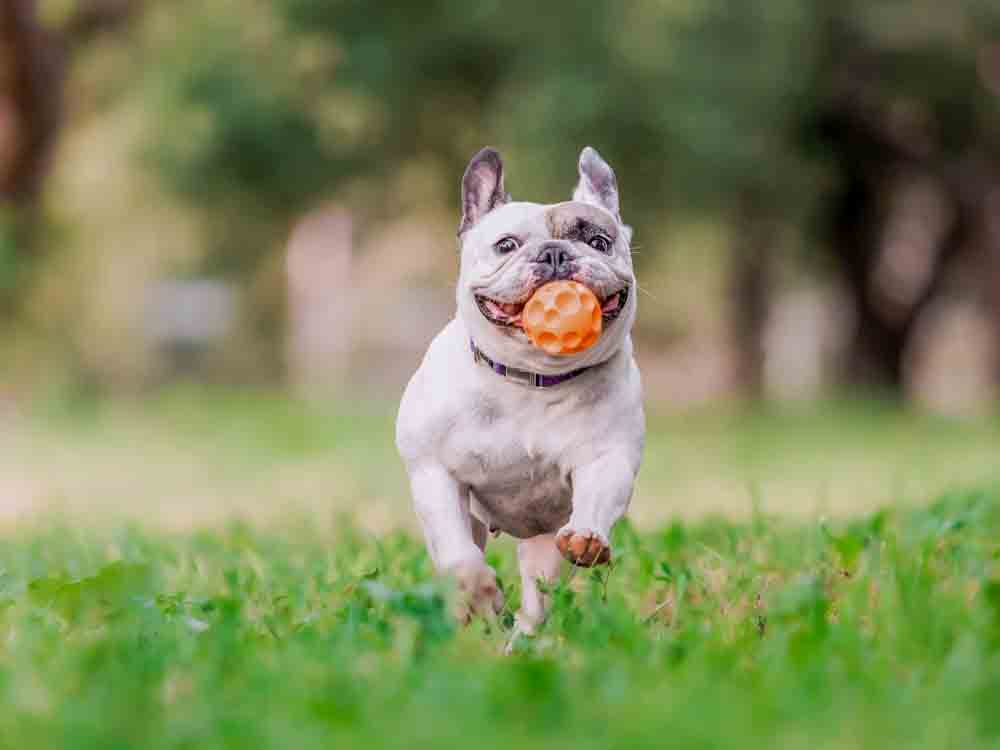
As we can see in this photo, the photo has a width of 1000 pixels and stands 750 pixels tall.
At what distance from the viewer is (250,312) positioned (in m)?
28.2

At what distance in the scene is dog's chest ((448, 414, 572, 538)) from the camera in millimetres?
3523

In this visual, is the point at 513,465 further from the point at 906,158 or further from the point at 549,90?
the point at 906,158

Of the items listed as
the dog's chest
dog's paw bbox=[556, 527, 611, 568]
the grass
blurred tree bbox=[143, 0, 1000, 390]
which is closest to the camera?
dog's paw bbox=[556, 527, 611, 568]

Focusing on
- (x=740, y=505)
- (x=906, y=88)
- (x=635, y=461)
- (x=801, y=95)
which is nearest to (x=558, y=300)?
(x=635, y=461)

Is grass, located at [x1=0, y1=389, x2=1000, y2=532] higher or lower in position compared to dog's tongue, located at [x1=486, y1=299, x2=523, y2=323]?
lower

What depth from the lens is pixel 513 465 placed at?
11.7ft

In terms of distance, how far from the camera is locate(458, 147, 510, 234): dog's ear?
376 cm

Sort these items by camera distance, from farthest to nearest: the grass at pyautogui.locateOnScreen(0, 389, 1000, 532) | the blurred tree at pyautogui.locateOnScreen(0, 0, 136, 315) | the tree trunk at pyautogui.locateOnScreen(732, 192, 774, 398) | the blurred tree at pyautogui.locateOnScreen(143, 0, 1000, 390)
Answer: the tree trunk at pyautogui.locateOnScreen(732, 192, 774, 398) < the blurred tree at pyautogui.locateOnScreen(0, 0, 136, 315) < the blurred tree at pyautogui.locateOnScreen(143, 0, 1000, 390) < the grass at pyautogui.locateOnScreen(0, 389, 1000, 532)

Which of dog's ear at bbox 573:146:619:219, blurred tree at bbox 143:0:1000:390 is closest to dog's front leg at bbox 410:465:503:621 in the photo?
dog's ear at bbox 573:146:619:219

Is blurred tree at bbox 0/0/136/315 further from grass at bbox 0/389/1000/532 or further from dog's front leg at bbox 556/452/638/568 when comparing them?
dog's front leg at bbox 556/452/638/568

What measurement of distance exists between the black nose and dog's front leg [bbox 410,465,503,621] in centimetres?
56

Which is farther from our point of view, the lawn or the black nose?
the black nose

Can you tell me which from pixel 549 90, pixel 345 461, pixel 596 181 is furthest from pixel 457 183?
pixel 596 181

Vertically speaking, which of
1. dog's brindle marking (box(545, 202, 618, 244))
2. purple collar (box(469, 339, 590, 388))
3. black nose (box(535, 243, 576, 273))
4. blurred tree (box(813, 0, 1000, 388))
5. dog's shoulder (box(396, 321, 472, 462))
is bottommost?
blurred tree (box(813, 0, 1000, 388))
